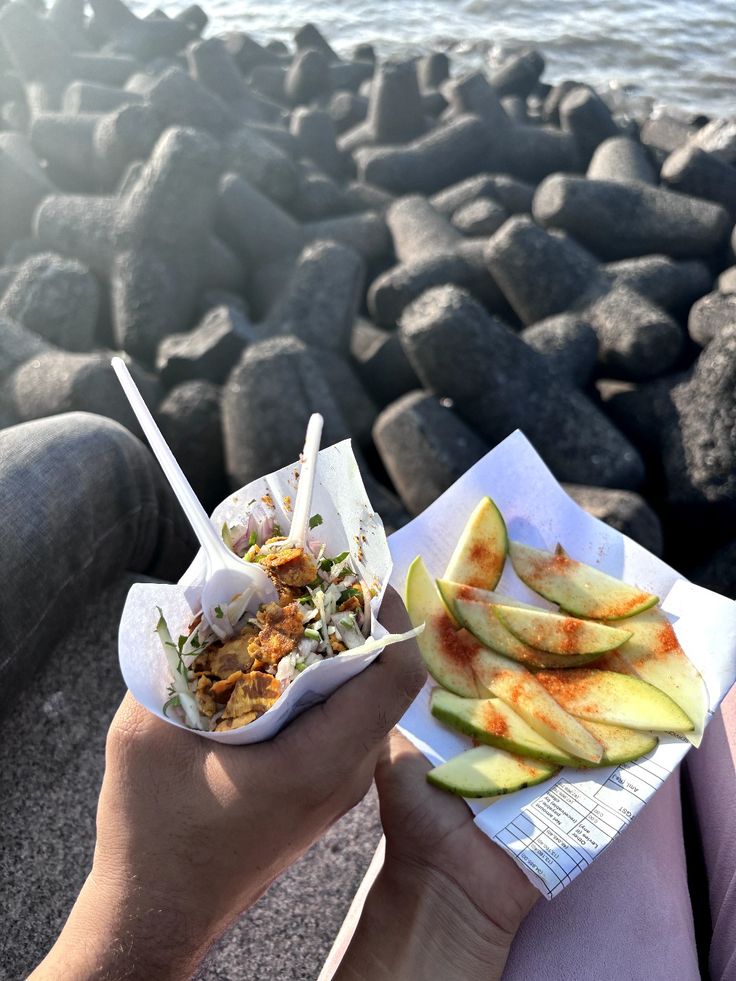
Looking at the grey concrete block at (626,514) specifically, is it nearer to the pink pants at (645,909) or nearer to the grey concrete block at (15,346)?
the pink pants at (645,909)

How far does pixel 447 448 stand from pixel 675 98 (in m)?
7.98

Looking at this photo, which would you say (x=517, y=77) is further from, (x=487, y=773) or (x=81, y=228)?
(x=487, y=773)

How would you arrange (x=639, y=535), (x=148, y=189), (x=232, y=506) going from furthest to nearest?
(x=148, y=189) → (x=639, y=535) → (x=232, y=506)

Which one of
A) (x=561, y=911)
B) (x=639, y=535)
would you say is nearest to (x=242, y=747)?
(x=561, y=911)

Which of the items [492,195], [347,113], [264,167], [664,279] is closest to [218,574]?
[664,279]

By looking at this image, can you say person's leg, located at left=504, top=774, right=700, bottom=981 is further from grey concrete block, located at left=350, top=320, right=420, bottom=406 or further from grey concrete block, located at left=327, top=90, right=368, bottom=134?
grey concrete block, located at left=327, top=90, right=368, bottom=134

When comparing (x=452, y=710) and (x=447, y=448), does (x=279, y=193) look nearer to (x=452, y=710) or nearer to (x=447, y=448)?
(x=447, y=448)

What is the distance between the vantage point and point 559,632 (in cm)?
179

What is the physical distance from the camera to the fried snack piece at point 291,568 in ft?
3.91

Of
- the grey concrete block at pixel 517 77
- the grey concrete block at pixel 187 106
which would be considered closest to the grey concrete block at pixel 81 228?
the grey concrete block at pixel 187 106

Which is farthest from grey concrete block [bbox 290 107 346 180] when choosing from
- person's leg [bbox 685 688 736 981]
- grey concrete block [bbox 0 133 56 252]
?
person's leg [bbox 685 688 736 981]

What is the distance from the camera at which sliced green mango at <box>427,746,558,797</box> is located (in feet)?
4.96

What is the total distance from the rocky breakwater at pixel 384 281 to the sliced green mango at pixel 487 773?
3.85ft

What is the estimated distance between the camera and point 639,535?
8.34ft
